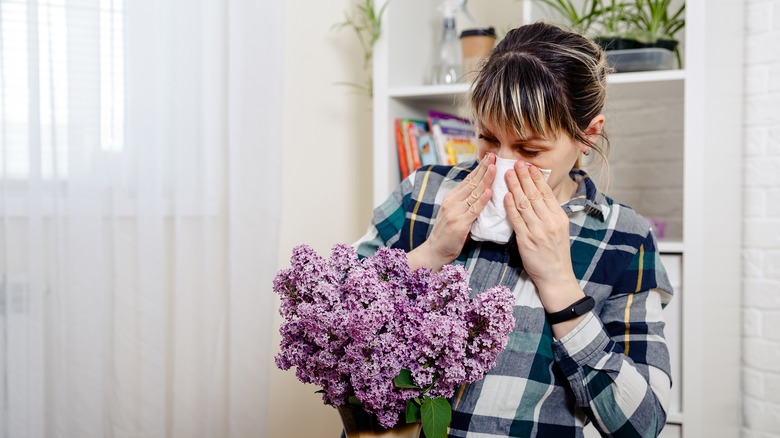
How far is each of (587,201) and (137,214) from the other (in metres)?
1.04

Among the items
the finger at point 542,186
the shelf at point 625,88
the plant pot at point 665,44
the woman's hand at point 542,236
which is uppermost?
the plant pot at point 665,44

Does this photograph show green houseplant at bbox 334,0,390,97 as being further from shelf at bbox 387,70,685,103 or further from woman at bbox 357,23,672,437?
woman at bbox 357,23,672,437

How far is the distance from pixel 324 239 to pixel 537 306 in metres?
1.23

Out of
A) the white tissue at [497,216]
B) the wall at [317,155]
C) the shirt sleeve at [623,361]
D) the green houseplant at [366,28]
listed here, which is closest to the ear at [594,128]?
the white tissue at [497,216]

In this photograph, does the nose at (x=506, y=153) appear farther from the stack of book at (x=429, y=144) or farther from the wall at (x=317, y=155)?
the wall at (x=317, y=155)

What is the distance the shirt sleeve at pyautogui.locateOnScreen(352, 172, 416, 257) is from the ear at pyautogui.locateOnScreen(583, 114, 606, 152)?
30 cm

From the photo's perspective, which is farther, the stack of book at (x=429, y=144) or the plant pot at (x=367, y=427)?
the stack of book at (x=429, y=144)

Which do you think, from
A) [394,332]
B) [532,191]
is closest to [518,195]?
[532,191]

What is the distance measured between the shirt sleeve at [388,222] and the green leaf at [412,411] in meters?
0.48

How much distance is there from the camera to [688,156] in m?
1.58

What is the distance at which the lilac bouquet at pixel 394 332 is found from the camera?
2.26ft

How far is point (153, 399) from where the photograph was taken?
5.42 feet

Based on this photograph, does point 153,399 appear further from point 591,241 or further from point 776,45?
point 776,45

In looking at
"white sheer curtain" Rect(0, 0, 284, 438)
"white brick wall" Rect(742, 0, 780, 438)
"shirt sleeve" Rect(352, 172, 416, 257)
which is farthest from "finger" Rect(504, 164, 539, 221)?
"white brick wall" Rect(742, 0, 780, 438)
